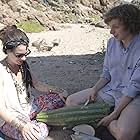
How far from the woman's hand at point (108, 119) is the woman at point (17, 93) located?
49 cm

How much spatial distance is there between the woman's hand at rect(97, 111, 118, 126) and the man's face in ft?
2.12

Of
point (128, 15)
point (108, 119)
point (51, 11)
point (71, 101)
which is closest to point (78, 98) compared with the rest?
point (71, 101)

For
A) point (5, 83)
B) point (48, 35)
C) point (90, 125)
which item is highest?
point (5, 83)

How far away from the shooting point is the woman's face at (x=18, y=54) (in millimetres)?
3275

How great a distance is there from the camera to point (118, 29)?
345 cm

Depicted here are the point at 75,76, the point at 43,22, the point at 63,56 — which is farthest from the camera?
the point at 43,22

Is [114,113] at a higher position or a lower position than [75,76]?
higher

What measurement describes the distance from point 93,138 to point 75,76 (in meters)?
2.41

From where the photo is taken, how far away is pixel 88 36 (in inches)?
372

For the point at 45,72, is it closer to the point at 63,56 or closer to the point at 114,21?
the point at 63,56

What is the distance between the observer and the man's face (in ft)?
11.3

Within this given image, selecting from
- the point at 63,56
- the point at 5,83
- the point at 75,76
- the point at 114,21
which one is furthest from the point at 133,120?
the point at 63,56

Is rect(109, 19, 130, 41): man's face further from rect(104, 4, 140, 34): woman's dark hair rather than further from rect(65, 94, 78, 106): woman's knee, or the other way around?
rect(65, 94, 78, 106): woman's knee

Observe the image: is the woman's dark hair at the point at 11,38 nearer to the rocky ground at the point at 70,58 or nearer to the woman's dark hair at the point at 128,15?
the woman's dark hair at the point at 128,15
